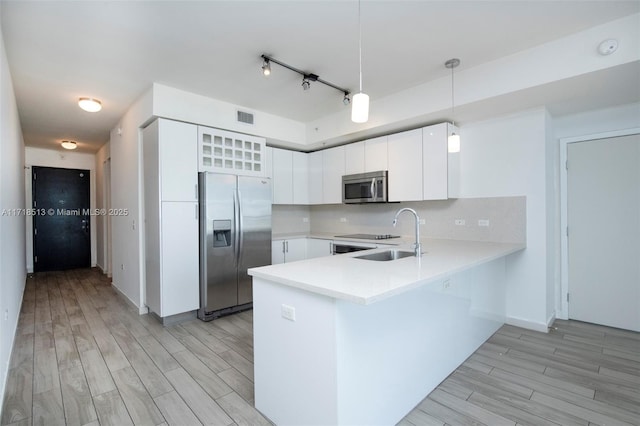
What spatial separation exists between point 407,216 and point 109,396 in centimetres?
351

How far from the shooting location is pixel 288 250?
4.43m

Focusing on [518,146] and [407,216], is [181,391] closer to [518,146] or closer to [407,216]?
[407,216]

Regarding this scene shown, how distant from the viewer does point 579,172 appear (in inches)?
131

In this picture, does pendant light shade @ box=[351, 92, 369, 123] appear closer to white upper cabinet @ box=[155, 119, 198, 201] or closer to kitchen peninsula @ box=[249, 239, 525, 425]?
kitchen peninsula @ box=[249, 239, 525, 425]

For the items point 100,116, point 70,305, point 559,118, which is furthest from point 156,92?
point 559,118

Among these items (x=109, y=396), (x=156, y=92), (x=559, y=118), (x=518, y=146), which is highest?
(x=156, y=92)

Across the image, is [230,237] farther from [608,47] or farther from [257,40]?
[608,47]

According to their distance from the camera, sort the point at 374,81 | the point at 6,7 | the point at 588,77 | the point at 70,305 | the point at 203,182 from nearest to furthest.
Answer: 1. the point at 6,7
2. the point at 588,77
3. the point at 374,81
4. the point at 203,182
5. the point at 70,305

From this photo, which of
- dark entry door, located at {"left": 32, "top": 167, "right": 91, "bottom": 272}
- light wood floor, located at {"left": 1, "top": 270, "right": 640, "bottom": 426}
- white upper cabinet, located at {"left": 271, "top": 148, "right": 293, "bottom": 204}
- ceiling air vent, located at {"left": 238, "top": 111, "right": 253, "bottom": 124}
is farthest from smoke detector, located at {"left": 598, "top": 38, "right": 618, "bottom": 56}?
dark entry door, located at {"left": 32, "top": 167, "right": 91, "bottom": 272}

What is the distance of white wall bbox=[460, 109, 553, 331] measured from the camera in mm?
3096

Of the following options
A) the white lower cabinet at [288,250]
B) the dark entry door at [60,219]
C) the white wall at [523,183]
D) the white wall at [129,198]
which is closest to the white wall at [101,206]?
the dark entry door at [60,219]

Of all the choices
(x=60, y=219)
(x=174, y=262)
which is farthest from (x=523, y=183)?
(x=60, y=219)

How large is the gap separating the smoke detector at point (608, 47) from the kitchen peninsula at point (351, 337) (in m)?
Answer: 1.73

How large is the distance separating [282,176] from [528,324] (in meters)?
3.62
